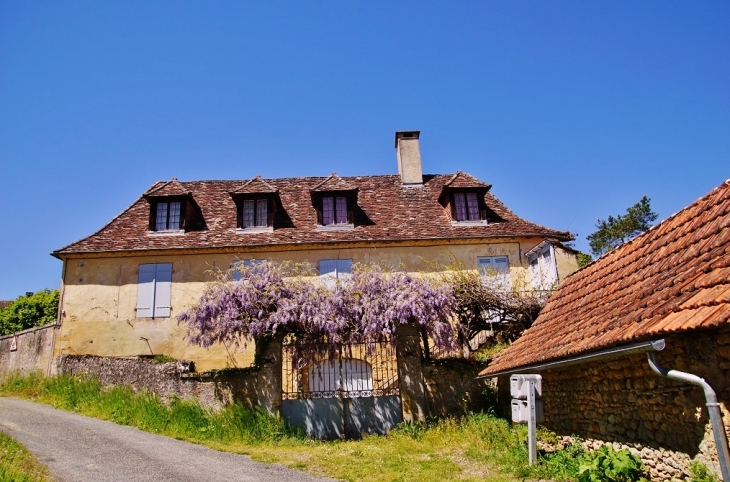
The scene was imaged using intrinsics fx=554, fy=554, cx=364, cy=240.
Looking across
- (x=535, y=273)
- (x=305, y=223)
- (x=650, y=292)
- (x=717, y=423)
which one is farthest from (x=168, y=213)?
(x=717, y=423)

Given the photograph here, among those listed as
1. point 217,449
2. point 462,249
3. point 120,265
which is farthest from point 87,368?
point 462,249

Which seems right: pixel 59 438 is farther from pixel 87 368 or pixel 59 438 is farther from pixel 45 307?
pixel 45 307

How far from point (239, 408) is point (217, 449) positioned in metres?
1.46

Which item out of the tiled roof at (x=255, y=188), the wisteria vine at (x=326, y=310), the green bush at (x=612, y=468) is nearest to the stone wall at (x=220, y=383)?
the wisteria vine at (x=326, y=310)

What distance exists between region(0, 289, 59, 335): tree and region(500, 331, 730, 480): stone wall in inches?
1003

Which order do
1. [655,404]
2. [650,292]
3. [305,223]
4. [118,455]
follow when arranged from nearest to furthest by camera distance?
[655,404] < [650,292] < [118,455] < [305,223]

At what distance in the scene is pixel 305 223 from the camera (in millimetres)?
18219

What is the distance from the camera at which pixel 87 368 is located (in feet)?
48.2

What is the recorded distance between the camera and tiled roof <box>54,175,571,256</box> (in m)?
17.3

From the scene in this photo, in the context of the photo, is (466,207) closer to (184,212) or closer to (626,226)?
(184,212)

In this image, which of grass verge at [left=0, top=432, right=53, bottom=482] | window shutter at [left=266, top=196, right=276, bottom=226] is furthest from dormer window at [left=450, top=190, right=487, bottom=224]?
grass verge at [left=0, top=432, right=53, bottom=482]

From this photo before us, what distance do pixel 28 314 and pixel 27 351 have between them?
369 inches

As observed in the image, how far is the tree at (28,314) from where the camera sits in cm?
2612

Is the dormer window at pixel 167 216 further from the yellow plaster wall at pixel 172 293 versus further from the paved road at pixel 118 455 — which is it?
the paved road at pixel 118 455
